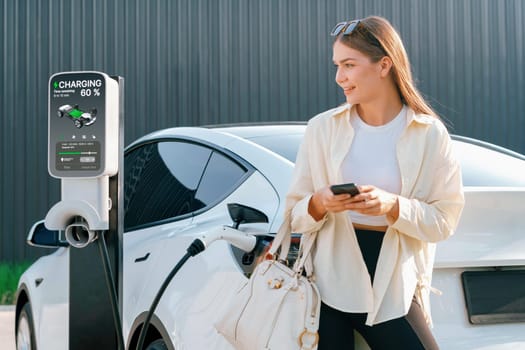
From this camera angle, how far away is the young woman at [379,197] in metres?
2.54

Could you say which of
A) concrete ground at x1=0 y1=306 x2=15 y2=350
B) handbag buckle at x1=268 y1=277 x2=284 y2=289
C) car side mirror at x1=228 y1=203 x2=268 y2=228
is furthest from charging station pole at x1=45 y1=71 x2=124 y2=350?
concrete ground at x1=0 y1=306 x2=15 y2=350

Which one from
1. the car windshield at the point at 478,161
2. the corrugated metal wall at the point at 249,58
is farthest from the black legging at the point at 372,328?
the corrugated metal wall at the point at 249,58

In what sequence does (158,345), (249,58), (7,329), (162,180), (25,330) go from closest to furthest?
(158,345) → (162,180) → (25,330) → (7,329) → (249,58)

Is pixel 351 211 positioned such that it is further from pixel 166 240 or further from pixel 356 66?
pixel 166 240

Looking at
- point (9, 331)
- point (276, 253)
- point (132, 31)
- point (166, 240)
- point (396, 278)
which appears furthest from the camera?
point (132, 31)

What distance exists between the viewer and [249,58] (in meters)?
10.7

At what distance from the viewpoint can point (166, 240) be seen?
3.69 meters

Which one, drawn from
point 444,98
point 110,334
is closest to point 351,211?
point 110,334

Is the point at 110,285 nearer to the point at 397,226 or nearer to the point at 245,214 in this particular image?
the point at 245,214

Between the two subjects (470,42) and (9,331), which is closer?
(9,331)

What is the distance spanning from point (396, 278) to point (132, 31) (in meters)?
8.58

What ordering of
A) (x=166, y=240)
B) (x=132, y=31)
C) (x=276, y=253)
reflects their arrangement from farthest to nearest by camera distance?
(x=132, y=31) < (x=166, y=240) < (x=276, y=253)

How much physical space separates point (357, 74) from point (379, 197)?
42 centimetres

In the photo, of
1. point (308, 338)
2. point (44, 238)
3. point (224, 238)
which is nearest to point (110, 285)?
point (224, 238)
